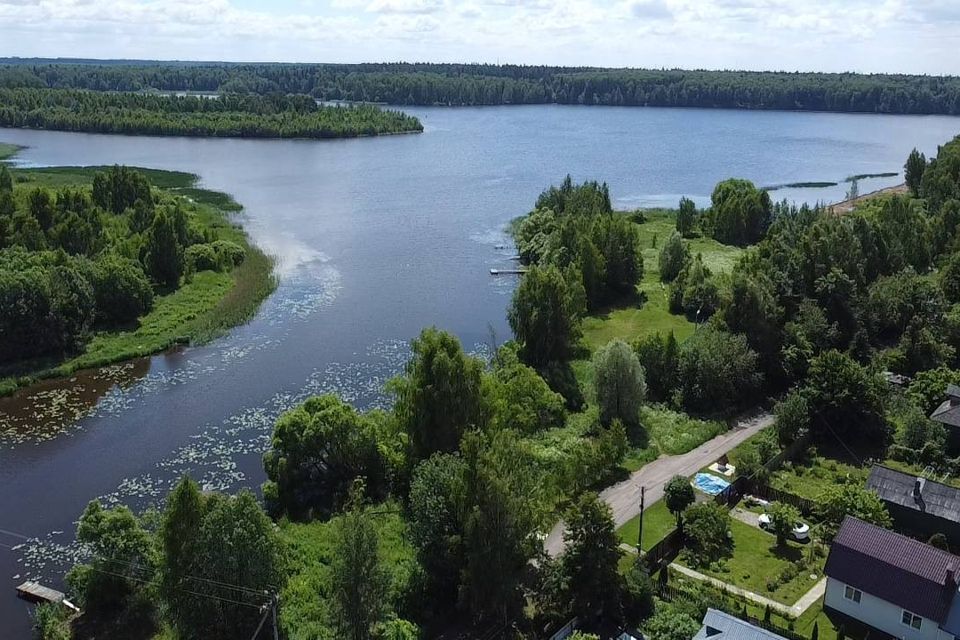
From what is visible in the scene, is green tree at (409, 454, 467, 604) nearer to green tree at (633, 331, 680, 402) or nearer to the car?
the car

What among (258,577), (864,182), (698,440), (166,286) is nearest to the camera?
(258,577)

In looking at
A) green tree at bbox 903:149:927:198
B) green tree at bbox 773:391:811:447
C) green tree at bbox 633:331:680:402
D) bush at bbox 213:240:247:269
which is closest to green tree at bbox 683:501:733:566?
green tree at bbox 773:391:811:447

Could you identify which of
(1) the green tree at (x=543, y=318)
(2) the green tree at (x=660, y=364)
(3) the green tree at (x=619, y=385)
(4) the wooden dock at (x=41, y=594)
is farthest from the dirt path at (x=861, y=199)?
(4) the wooden dock at (x=41, y=594)

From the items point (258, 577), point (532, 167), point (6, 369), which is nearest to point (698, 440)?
point (258, 577)

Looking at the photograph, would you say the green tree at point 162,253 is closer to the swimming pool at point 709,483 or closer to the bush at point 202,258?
the bush at point 202,258

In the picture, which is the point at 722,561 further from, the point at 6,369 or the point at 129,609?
the point at 6,369
